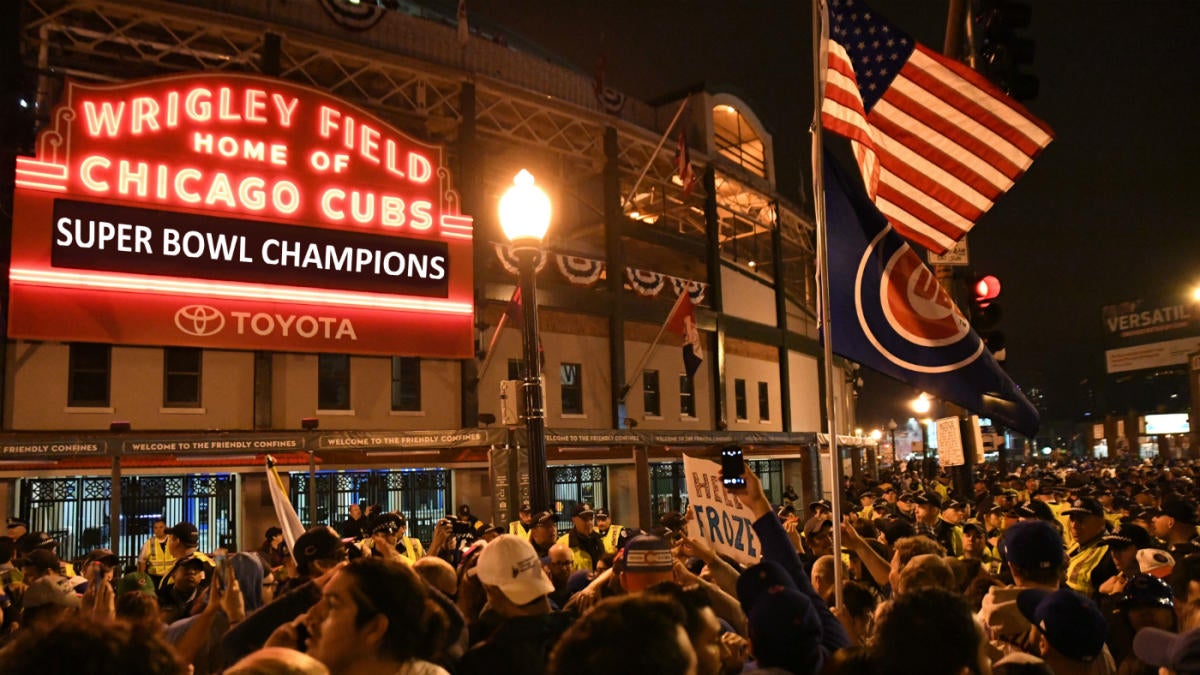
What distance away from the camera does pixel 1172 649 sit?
3.01 m

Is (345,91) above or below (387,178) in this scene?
above

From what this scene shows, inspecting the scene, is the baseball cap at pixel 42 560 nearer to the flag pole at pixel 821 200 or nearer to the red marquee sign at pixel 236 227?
the flag pole at pixel 821 200

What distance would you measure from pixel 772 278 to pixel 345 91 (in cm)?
2095

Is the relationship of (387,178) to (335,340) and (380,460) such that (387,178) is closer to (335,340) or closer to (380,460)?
(335,340)

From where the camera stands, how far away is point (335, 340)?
21.8 m

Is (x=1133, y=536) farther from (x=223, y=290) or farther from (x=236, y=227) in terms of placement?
(x=236, y=227)

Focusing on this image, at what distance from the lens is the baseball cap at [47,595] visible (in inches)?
211

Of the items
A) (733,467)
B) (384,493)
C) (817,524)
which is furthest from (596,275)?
(733,467)

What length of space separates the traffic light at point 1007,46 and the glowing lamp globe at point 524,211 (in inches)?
196

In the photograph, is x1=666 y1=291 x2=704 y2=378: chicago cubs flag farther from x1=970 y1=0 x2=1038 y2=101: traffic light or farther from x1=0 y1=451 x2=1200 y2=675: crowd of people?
x1=0 y1=451 x2=1200 y2=675: crowd of people

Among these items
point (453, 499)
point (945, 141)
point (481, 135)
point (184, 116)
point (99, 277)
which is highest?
point (481, 135)

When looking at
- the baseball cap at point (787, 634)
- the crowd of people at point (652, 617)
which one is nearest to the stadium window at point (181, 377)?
the crowd of people at point (652, 617)

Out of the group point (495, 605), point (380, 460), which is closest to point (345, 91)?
point (380, 460)

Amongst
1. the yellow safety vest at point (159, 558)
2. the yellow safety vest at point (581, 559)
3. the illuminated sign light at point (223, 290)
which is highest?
the illuminated sign light at point (223, 290)
